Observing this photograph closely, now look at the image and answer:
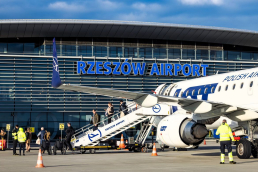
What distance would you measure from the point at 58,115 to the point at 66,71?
522 cm

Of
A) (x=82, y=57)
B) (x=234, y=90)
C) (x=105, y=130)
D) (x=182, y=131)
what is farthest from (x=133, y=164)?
(x=82, y=57)

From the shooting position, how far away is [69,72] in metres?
47.9

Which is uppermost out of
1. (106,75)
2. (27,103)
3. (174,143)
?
(106,75)

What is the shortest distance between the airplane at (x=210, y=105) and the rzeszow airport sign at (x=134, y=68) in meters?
27.3

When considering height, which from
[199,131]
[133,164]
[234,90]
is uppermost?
[234,90]

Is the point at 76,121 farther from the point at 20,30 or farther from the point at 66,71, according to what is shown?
the point at 20,30

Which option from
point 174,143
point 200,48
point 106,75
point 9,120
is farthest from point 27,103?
point 174,143

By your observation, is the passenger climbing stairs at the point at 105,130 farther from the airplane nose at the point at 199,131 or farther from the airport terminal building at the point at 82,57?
the airport terminal building at the point at 82,57

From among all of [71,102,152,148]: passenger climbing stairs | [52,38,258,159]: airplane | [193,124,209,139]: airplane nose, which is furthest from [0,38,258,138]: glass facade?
[193,124,209,139]: airplane nose

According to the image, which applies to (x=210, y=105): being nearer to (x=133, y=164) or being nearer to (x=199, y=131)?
(x=199, y=131)

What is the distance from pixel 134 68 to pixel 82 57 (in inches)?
240

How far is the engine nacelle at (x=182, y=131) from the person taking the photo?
760 inches

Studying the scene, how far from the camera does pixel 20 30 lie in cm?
4809

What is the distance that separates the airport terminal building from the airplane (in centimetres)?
2624
